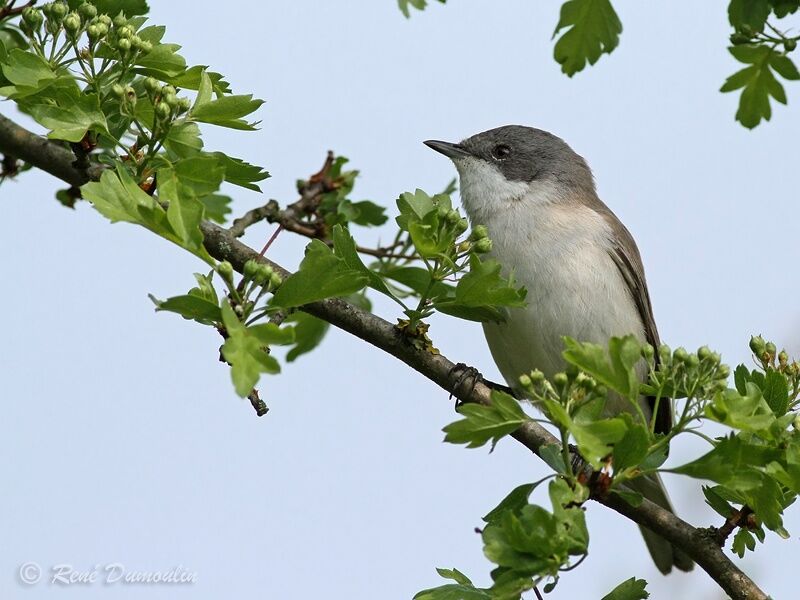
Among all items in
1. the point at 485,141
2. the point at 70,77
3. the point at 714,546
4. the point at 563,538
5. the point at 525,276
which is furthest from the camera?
the point at 485,141

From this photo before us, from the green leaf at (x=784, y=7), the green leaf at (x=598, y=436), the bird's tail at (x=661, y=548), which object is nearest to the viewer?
the green leaf at (x=598, y=436)

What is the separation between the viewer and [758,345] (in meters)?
3.27

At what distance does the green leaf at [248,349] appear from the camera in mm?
2150

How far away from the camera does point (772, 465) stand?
277 centimetres

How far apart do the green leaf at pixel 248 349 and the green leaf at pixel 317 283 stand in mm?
242

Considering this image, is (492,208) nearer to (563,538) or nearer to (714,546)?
(714,546)

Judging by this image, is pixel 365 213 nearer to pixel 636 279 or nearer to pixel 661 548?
pixel 636 279

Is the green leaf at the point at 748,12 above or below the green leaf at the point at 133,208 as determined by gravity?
above

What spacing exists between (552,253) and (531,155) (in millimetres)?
1388

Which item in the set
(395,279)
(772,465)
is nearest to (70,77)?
(395,279)

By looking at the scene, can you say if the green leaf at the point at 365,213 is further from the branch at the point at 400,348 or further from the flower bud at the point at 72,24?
the flower bud at the point at 72,24

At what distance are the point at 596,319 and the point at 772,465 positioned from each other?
2.48 metres

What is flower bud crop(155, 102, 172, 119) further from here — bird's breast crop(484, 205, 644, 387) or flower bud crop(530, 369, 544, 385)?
bird's breast crop(484, 205, 644, 387)

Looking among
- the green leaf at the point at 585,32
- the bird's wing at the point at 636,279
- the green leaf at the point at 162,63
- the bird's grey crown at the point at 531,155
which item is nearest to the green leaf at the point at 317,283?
the green leaf at the point at 162,63
